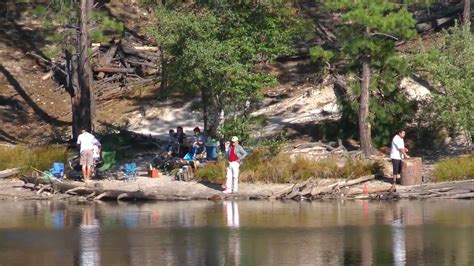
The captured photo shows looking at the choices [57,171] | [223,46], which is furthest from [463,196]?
[57,171]

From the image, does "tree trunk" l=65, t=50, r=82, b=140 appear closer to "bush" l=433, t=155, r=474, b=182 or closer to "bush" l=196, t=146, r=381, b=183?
"bush" l=196, t=146, r=381, b=183

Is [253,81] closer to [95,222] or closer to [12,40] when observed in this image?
[95,222]

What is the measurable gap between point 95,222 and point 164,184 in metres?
5.70

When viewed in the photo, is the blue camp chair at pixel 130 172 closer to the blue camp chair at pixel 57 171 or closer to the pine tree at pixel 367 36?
the blue camp chair at pixel 57 171

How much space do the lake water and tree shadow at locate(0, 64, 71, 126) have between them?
14847mm

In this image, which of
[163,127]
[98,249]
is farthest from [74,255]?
[163,127]

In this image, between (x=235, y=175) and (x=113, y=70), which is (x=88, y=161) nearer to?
(x=235, y=175)

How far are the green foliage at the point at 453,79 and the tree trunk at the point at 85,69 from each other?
1004 centimetres

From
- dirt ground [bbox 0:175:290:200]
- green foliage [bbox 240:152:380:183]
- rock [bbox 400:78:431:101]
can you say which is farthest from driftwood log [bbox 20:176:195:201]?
rock [bbox 400:78:431:101]

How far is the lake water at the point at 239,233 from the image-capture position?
19953 mm

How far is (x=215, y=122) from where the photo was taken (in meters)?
34.9

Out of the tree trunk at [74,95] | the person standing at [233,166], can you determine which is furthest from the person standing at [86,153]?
the tree trunk at [74,95]

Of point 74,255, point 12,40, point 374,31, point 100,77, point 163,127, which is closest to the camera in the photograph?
point 74,255

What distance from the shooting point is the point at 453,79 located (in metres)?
32.9
